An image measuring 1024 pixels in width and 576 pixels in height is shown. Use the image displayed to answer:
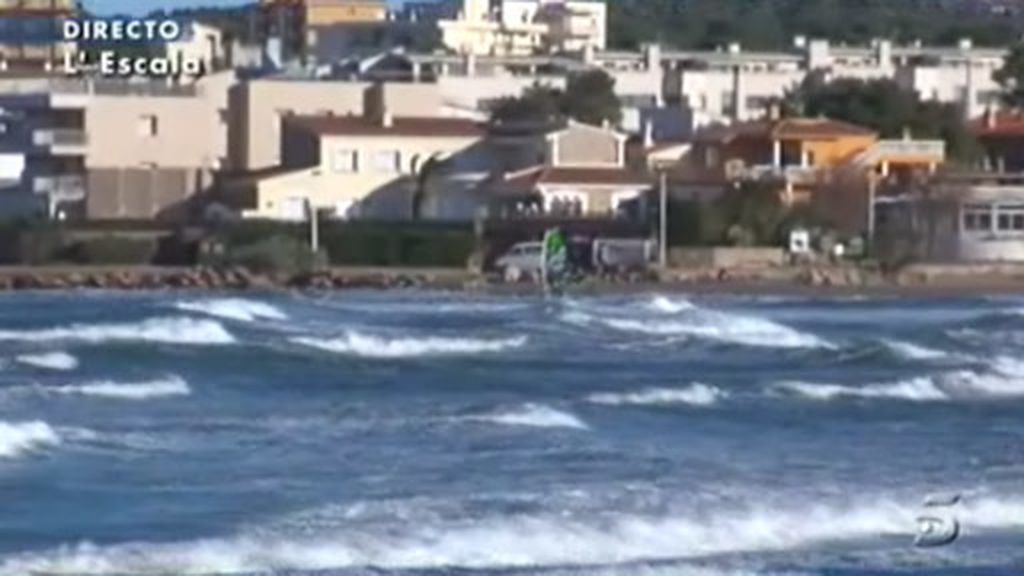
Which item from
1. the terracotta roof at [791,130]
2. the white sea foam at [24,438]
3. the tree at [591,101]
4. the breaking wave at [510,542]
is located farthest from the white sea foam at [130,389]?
the tree at [591,101]

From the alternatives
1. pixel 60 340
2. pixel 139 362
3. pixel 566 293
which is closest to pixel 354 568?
pixel 139 362

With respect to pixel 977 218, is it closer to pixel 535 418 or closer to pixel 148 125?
pixel 148 125

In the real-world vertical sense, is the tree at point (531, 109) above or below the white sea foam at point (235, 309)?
above

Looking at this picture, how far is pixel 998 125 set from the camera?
2657 inches

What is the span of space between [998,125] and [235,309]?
1114 inches

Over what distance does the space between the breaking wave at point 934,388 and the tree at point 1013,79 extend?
3971 cm

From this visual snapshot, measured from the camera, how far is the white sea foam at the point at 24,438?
21.5 metres

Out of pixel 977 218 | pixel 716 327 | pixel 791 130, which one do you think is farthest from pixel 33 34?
pixel 716 327

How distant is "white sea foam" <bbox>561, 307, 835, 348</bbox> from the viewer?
1533 inches

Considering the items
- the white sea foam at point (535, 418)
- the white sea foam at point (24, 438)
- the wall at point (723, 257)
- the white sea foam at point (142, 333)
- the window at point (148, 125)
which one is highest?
the white sea foam at point (24, 438)

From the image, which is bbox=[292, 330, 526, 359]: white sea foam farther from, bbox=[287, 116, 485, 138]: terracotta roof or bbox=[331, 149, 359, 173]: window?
bbox=[287, 116, 485, 138]: terracotta roof

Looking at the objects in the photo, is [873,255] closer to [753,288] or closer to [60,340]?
[753,288]

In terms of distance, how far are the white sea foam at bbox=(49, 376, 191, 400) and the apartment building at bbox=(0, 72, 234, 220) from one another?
96.7 feet

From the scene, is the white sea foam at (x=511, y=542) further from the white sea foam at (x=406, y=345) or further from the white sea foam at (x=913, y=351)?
the white sea foam at (x=913, y=351)
